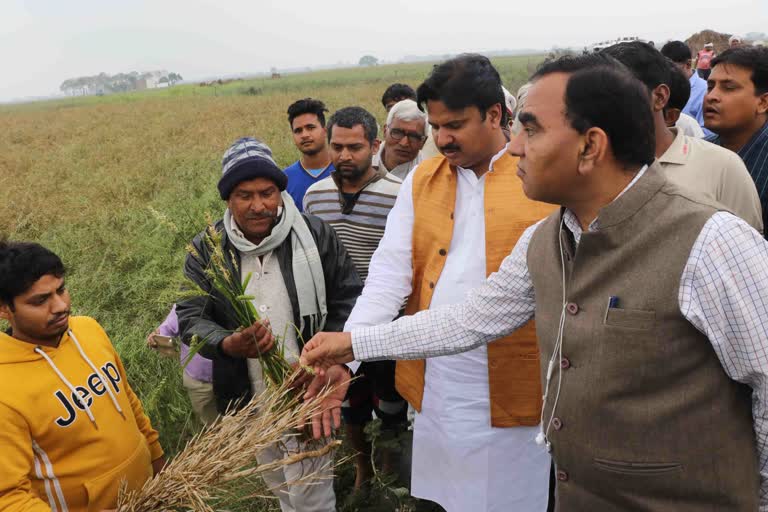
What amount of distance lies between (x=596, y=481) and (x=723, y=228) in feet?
2.09

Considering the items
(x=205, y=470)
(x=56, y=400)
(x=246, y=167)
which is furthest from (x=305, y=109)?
(x=205, y=470)

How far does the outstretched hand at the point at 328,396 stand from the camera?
1.86 meters

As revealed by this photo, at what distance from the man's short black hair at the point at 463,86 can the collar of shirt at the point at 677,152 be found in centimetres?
72

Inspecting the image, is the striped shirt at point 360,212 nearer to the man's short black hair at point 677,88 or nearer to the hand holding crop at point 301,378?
the hand holding crop at point 301,378

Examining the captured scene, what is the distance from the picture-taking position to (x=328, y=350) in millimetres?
1803

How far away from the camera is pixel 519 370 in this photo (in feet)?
6.41

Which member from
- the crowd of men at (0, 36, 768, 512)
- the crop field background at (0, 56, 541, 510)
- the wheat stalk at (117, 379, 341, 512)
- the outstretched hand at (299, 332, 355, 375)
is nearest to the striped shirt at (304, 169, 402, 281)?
the crowd of men at (0, 36, 768, 512)

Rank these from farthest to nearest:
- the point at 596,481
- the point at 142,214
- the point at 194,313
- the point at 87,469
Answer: the point at 142,214
the point at 194,313
the point at 87,469
the point at 596,481

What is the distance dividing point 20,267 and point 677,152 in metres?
2.41

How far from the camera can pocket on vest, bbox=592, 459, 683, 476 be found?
4.11 ft

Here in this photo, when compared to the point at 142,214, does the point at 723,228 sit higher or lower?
higher

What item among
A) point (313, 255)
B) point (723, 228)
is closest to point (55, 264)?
point (313, 255)

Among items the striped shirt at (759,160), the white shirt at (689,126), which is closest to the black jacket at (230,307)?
the striped shirt at (759,160)

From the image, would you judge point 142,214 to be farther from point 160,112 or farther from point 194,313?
point 160,112
